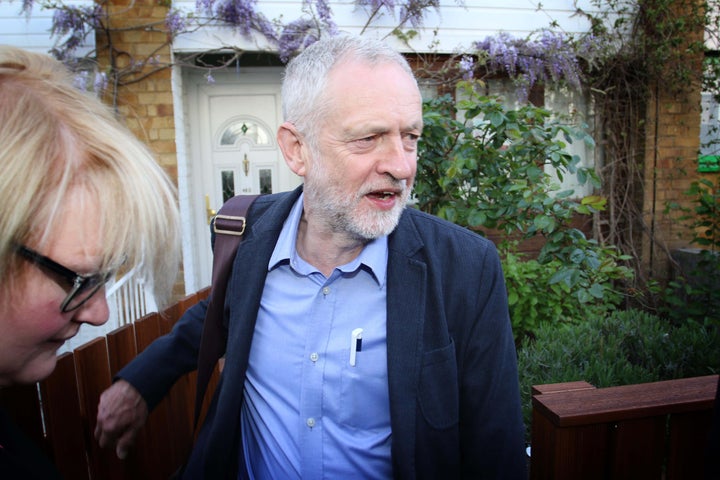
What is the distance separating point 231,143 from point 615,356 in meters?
4.27

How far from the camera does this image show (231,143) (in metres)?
5.10

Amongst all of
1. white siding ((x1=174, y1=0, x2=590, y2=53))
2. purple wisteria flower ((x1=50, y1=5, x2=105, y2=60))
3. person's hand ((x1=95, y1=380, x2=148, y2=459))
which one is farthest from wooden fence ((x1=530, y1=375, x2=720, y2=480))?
purple wisteria flower ((x1=50, y1=5, x2=105, y2=60))

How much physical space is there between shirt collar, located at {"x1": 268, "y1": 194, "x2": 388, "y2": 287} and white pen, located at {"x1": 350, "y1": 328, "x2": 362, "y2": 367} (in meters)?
0.18

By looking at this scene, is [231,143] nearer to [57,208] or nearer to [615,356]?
[615,356]

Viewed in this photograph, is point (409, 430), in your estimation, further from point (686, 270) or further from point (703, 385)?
point (686, 270)

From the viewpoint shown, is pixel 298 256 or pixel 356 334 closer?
pixel 356 334

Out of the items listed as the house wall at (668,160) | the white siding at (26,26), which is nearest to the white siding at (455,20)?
the house wall at (668,160)

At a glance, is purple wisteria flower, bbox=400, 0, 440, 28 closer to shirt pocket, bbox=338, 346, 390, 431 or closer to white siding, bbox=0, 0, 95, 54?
white siding, bbox=0, 0, 95, 54

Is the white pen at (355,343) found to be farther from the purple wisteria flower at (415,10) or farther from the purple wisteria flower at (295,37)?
the purple wisteria flower at (415,10)

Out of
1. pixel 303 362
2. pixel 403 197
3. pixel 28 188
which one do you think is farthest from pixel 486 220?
pixel 28 188

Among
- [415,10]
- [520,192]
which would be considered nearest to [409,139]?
[520,192]

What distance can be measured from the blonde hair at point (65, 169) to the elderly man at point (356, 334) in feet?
2.39

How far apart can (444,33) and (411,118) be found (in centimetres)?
400

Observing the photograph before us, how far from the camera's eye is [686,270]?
5.19m
